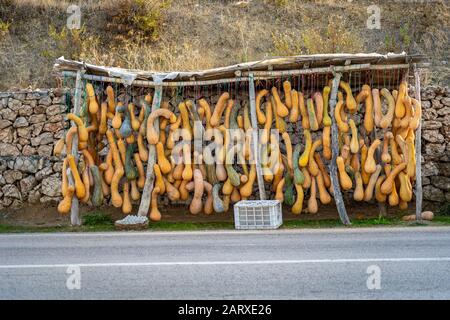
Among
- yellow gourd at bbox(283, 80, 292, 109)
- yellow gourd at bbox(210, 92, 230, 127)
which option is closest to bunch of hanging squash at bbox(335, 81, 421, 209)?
yellow gourd at bbox(283, 80, 292, 109)

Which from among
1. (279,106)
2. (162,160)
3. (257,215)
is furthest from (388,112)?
(162,160)

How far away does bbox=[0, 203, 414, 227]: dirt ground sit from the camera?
13.2 metres

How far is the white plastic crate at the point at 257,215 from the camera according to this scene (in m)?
11.7

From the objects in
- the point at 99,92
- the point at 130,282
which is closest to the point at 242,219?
the point at 99,92

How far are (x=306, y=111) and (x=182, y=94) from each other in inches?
104

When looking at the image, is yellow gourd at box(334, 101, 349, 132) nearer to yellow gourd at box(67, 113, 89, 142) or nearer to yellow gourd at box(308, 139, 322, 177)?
yellow gourd at box(308, 139, 322, 177)

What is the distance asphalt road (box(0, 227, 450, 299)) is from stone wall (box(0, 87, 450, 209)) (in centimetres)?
356

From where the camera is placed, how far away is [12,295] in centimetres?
627

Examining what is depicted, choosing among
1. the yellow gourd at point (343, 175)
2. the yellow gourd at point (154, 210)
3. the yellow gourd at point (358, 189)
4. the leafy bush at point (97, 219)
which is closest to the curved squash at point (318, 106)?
the yellow gourd at point (343, 175)

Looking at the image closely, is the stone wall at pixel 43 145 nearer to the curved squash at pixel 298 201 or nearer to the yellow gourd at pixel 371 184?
the yellow gourd at pixel 371 184

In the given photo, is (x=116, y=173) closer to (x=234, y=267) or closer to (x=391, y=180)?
(x=391, y=180)

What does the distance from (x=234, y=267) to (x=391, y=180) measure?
18.1ft
